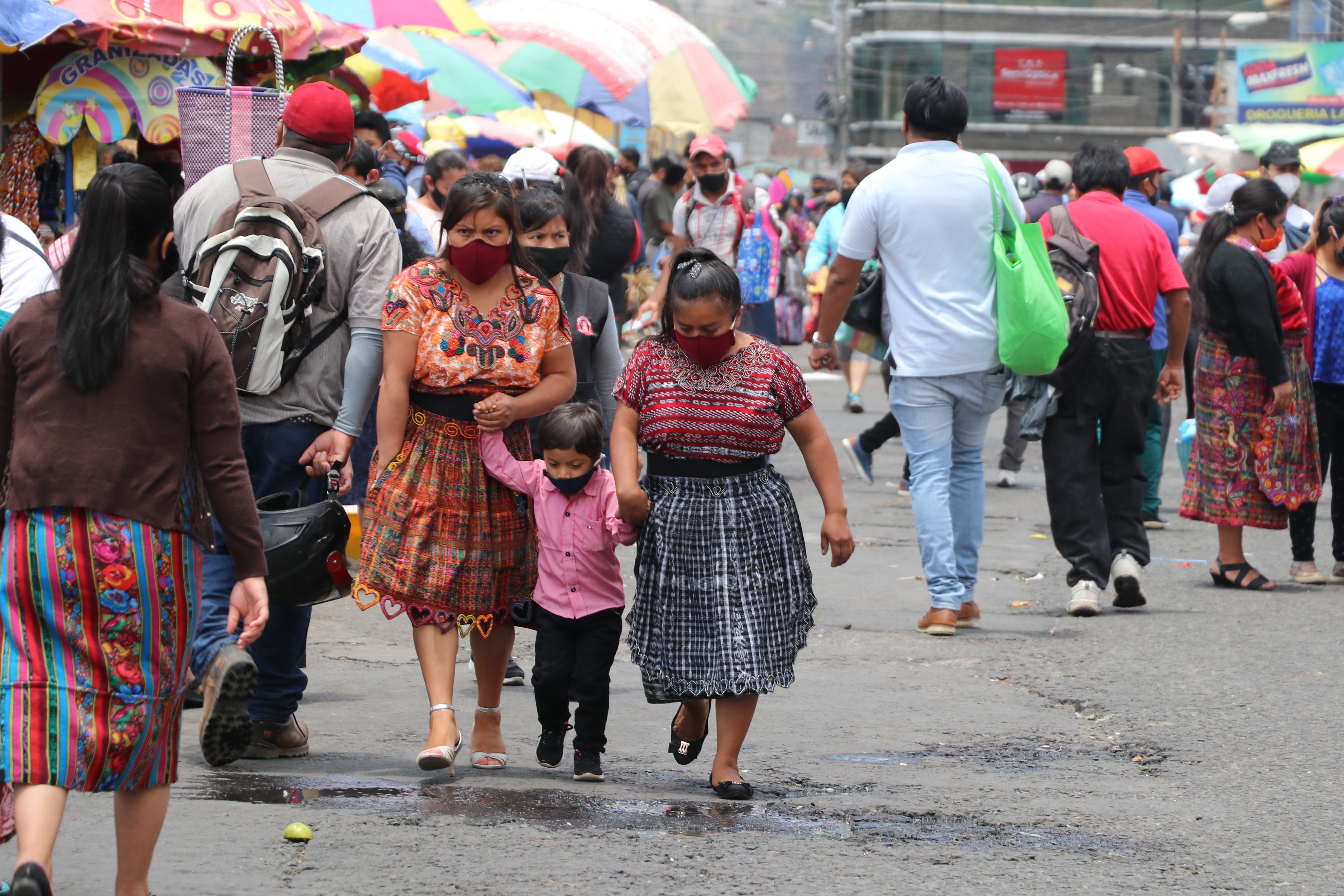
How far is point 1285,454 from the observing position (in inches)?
325

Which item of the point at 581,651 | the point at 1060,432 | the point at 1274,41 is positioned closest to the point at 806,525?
the point at 1060,432

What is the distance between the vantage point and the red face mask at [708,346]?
459 centimetres

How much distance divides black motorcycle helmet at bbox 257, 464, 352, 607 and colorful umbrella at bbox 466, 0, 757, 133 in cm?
1022

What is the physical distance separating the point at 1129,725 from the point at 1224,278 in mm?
3245

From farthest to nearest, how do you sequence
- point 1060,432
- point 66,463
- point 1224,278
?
point 1224,278
point 1060,432
point 66,463

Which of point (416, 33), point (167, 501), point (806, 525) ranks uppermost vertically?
point (416, 33)

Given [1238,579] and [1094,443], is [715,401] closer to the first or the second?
[1094,443]

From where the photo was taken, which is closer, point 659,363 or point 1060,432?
point 659,363

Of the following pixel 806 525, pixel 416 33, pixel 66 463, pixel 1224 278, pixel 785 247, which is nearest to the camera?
pixel 66 463

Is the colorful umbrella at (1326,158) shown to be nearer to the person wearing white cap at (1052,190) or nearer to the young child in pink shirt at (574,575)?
the person wearing white cap at (1052,190)

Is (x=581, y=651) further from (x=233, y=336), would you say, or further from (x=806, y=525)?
(x=806, y=525)

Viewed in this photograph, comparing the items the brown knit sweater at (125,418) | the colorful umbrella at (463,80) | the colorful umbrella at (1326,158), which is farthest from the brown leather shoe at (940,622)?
the colorful umbrella at (1326,158)

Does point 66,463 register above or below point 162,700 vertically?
above

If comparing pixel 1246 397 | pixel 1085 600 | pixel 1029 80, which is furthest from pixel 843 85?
pixel 1085 600
